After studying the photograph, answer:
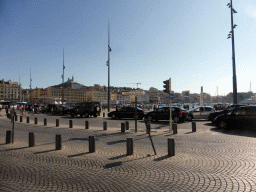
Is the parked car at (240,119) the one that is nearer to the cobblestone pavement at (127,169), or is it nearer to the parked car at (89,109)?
the cobblestone pavement at (127,169)

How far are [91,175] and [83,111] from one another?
886 inches

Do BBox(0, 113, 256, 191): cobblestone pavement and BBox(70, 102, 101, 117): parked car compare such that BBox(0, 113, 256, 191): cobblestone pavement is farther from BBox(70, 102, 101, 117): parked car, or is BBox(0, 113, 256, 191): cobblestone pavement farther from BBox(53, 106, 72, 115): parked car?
BBox(53, 106, 72, 115): parked car

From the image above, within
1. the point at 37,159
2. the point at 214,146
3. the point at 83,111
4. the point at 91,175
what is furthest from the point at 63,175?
the point at 83,111

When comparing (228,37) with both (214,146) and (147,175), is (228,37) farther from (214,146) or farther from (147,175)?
(147,175)

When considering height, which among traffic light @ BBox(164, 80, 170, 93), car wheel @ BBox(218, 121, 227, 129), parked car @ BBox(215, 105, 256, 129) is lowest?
car wheel @ BBox(218, 121, 227, 129)

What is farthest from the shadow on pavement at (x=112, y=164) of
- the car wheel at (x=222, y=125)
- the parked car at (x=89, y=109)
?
the parked car at (x=89, y=109)

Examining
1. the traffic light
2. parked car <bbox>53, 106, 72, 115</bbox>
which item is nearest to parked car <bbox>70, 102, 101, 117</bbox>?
parked car <bbox>53, 106, 72, 115</bbox>

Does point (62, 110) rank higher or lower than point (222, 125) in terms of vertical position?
higher

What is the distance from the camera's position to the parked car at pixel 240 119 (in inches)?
537

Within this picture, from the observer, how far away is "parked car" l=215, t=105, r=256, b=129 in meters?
13.6

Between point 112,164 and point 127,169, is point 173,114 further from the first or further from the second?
point 127,169

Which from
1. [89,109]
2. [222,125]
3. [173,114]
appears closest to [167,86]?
[222,125]

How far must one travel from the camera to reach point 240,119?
13977 millimetres

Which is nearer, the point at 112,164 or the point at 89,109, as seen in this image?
→ the point at 112,164
